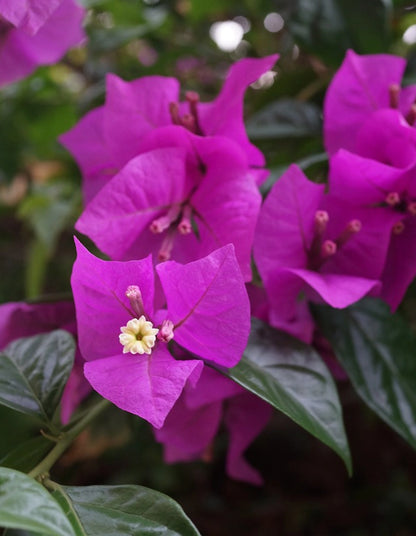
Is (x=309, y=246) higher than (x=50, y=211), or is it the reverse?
(x=309, y=246)

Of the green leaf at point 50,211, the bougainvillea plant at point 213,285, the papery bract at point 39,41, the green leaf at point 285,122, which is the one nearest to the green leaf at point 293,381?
the bougainvillea plant at point 213,285

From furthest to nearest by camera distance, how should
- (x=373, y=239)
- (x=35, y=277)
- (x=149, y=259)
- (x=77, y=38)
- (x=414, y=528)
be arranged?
(x=414, y=528) → (x=35, y=277) → (x=77, y=38) → (x=373, y=239) → (x=149, y=259)

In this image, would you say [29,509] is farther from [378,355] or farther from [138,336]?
[378,355]

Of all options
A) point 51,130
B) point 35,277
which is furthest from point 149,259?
point 51,130

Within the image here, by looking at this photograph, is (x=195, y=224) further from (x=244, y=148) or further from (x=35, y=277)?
(x=35, y=277)

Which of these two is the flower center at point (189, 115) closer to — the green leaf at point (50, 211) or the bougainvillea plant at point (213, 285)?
the bougainvillea plant at point (213, 285)

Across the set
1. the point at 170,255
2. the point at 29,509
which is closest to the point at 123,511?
the point at 29,509
